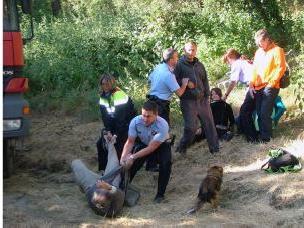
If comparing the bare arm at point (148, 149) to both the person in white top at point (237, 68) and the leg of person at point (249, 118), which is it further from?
the person in white top at point (237, 68)

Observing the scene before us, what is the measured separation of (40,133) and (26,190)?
11.8 feet

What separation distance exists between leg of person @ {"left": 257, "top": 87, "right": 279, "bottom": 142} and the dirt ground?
176 millimetres

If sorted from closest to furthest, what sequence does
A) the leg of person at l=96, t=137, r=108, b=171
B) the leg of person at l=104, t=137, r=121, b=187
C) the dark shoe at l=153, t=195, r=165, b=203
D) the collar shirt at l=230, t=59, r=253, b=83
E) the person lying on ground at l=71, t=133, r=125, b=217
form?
the person lying on ground at l=71, t=133, r=125, b=217
the leg of person at l=104, t=137, r=121, b=187
the dark shoe at l=153, t=195, r=165, b=203
the leg of person at l=96, t=137, r=108, b=171
the collar shirt at l=230, t=59, r=253, b=83

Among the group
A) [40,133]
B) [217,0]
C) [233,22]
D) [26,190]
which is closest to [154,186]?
[26,190]

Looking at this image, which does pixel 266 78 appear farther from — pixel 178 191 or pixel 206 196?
pixel 206 196

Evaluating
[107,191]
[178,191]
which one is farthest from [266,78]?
[107,191]

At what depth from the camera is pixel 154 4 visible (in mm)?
14562

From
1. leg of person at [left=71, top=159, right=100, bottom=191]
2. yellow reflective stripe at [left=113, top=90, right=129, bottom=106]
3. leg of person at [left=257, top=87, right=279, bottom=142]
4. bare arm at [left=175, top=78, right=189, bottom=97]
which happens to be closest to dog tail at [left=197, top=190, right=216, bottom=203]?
leg of person at [left=71, top=159, right=100, bottom=191]

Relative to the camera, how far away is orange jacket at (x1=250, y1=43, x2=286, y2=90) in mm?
7477

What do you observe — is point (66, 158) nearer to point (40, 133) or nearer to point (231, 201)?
point (40, 133)

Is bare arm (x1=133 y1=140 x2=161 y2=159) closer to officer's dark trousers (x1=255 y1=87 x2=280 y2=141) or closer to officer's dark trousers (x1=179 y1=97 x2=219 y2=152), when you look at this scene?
officer's dark trousers (x1=179 y1=97 x2=219 y2=152)

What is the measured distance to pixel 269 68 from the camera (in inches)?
298

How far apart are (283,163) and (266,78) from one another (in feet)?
5.08

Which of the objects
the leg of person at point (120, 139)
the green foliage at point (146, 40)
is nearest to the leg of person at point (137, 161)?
the leg of person at point (120, 139)
